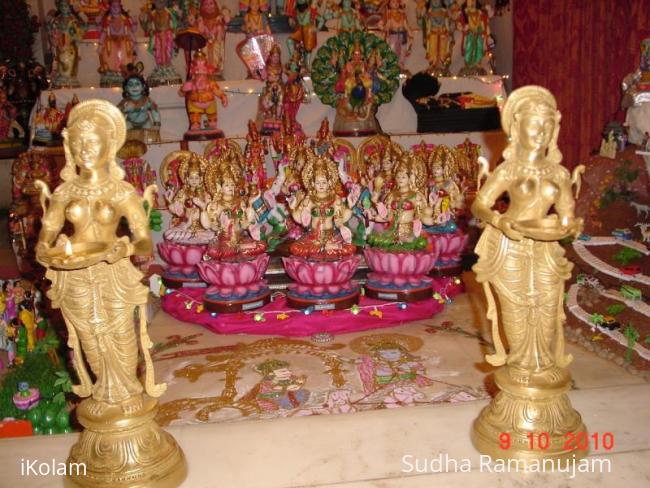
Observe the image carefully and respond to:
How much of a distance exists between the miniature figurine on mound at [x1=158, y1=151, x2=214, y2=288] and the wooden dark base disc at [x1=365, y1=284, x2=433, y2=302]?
51.1 inches

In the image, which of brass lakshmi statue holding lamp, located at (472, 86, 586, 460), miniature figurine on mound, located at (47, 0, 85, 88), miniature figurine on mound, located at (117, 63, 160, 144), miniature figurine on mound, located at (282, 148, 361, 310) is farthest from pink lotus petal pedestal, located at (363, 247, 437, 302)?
miniature figurine on mound, located at (47, 0, 85, 88)

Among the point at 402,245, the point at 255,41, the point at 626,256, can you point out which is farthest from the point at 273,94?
Result: the point at 626,256

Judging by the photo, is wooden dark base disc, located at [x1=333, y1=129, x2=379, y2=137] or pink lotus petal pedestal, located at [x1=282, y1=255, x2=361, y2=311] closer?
pink lotus petal pedestal, located at [x1=282, y1=255, x2=361, y2=311]

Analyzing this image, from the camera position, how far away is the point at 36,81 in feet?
23.0

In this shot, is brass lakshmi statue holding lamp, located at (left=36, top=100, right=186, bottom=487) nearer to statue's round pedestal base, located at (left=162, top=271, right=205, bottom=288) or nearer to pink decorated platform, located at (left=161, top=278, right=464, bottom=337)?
pink decorated platform, located at (left=161, top=278, right=464, bottom=337)

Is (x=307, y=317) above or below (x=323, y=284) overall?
below

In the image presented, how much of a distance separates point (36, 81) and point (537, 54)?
5.19 m

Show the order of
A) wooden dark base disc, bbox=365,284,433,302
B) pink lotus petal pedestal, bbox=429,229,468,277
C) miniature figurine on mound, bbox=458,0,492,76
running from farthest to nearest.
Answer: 1. miniature figurine on mound, bbox=458,0,492,76
2. pink lotus petal pedestal, bbox=429,229,468,277
3. wooden dark base disc, bbox=365,284,433,302

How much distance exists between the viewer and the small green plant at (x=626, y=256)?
4.26 m

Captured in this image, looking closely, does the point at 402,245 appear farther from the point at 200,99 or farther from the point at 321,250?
the point at 200,99

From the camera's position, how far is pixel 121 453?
6.00 ft

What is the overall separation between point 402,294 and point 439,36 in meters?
3.63

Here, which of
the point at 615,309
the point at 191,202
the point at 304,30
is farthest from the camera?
the point at 304,30

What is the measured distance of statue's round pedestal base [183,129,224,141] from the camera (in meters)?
5.95
